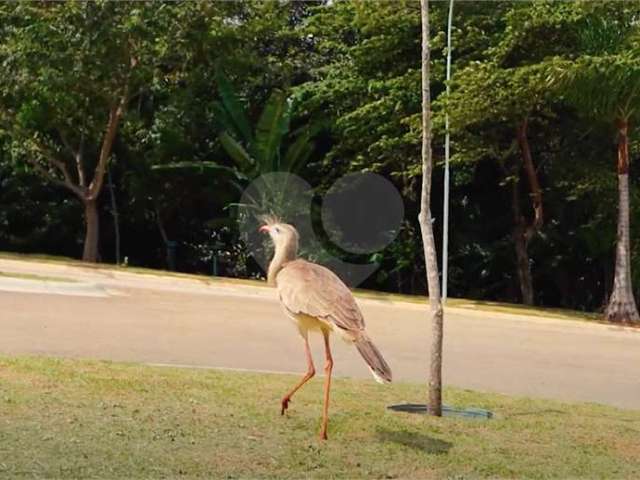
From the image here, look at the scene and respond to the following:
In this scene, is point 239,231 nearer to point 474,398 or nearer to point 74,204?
point 74,204

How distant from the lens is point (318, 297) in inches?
245

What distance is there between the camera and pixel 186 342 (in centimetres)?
1155

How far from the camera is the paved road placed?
10.2 meters

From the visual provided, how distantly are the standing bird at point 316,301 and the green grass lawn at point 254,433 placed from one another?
40 cm

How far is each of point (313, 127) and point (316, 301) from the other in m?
16.7

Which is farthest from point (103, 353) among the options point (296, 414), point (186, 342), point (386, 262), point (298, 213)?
point (386, 262)

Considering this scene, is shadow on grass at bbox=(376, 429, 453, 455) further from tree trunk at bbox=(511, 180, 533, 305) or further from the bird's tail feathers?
tree trunk at bbox=(511, 180, 533, 305)

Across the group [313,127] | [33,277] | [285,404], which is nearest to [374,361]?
[285,404]

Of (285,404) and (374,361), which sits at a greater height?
(374,361)

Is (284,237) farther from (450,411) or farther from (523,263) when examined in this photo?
(523,263)

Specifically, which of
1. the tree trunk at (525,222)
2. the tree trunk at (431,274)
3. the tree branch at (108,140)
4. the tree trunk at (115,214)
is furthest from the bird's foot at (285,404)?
the tree trunk at (115,214)

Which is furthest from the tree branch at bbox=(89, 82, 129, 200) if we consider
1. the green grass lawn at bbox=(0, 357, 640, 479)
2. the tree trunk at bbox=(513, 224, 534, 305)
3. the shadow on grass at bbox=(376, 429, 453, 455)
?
the shadow on grass at bbox=(376, 429, 453, 455)

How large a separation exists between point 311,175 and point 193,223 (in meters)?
3.72

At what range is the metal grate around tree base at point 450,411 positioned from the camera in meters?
7.44
